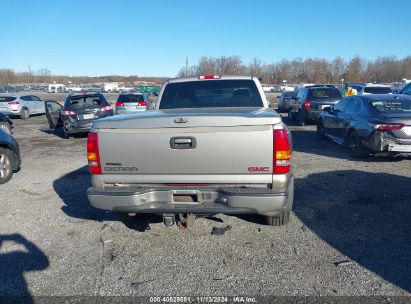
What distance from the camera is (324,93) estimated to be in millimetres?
14328

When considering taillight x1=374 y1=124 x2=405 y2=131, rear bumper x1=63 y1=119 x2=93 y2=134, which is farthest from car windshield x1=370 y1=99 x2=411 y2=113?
rear bumper x1=63 y1=119 x2=93 y2=134

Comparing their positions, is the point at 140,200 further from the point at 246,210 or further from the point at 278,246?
the point at 278,246

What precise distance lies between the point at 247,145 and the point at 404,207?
318cm

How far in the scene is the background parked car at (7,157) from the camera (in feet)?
22.9

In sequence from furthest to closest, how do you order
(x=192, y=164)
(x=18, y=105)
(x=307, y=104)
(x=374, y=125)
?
(x=18, y=105) → (x=307, y=104) → (x=374, y=125) → (x=192, y=164)

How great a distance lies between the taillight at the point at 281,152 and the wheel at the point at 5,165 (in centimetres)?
608

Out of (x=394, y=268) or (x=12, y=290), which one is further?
(x=394, y=268)

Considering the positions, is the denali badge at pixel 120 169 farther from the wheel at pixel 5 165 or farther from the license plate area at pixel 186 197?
the wheel at pixel 5 165

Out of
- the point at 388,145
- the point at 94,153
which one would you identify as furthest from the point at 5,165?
the point at 388,145

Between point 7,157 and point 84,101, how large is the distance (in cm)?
607

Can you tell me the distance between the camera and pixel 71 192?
20.2 feet

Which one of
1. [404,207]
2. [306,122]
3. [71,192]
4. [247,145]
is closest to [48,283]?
[247,145]

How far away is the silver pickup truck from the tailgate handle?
1 centimetres

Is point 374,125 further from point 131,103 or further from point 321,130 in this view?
point 131,103
